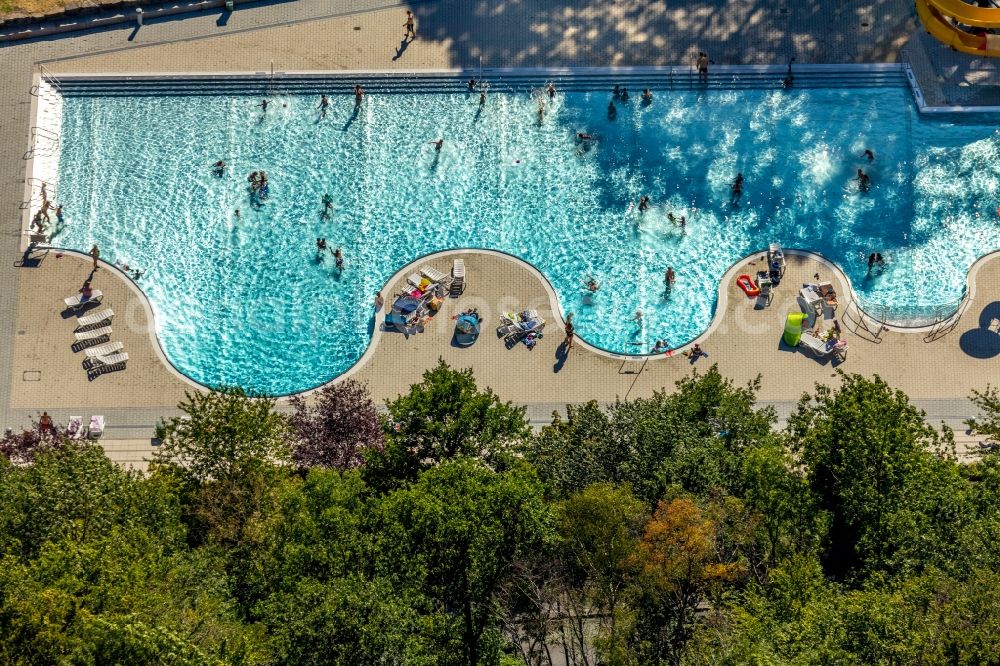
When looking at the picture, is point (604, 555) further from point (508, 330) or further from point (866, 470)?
point (508, 330)

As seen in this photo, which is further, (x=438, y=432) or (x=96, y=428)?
(x=96, y=428)

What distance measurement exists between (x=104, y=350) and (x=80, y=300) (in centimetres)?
254

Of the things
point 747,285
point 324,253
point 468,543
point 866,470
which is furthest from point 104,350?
point 866,470

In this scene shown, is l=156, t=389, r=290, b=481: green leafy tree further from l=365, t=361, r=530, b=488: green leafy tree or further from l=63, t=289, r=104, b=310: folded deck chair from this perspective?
l=63, t=289, r=104, b=310: folded deck chair

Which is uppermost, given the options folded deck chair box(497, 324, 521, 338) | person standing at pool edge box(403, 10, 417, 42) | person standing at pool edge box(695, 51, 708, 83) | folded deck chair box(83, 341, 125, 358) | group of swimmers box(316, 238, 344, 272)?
person standing at pool edge box(403, 10, 417, 42)

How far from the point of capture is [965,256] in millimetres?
49000

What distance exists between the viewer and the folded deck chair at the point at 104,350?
47906mm

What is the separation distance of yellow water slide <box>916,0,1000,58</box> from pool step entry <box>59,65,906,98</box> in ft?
7.92

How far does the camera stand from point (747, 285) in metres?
48.5

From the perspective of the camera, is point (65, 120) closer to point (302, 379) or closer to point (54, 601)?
point (302, 379)

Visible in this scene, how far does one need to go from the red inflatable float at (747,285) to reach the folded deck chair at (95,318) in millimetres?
25668

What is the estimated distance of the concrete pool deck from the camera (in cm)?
4719

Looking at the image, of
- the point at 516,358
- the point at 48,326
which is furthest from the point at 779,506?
the point at 48,326

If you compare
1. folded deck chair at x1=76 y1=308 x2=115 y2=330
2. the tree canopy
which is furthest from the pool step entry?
the tree canopy
